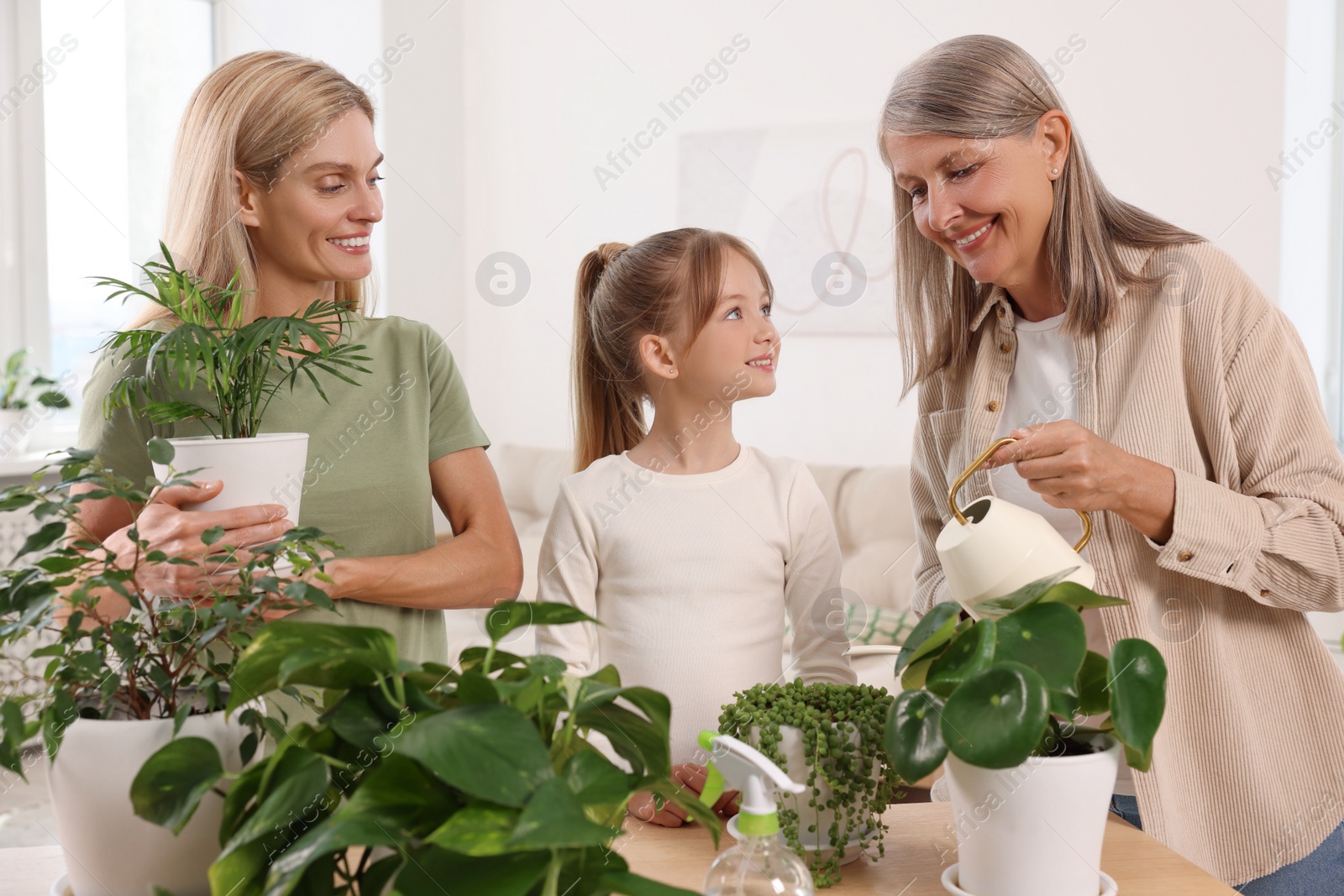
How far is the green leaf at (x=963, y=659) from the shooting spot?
69 centimetres

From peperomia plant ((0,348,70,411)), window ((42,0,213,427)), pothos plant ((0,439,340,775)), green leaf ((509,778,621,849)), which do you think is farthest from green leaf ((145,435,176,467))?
window ((42,0,213,427))

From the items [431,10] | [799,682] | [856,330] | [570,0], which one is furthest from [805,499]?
[431,10]

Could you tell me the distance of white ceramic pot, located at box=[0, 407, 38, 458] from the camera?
3.74 meters

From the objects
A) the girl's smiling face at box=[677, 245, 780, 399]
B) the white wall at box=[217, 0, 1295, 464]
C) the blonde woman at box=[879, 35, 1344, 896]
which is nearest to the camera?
the blonde woman at box=[879, 35, 1344, 896]

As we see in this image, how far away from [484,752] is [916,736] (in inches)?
12.8

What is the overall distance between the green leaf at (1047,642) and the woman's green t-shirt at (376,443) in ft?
2.23

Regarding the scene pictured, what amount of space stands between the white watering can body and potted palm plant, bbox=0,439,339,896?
457 mm

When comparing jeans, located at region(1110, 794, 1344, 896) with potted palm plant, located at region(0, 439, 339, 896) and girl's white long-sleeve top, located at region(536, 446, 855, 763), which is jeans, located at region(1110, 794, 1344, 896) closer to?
girl's white long-sleeve top, located at region(536, 446, 855, 763)

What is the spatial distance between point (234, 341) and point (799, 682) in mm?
521

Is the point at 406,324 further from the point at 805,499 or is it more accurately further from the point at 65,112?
the point at 65,112

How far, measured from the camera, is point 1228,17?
304 cm

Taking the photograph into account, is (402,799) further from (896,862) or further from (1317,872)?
(1317,872)

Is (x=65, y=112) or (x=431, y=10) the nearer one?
(x=65, y=112)

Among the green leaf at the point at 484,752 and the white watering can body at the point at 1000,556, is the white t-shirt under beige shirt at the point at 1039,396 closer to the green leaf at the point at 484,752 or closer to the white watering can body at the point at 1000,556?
the white watering can body at the point at 1000,556
